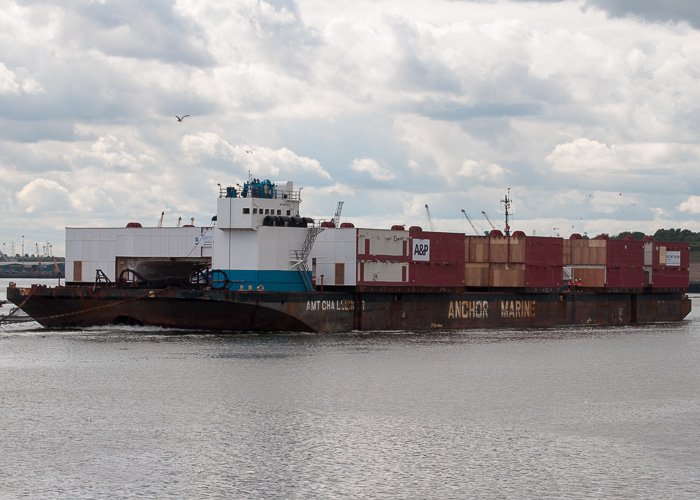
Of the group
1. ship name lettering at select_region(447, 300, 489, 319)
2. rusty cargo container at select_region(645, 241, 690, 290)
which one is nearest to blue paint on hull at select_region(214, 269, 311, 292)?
ship name lettering at select_region(447, 300, 489, 319)

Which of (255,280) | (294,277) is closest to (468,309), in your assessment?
(294,277)

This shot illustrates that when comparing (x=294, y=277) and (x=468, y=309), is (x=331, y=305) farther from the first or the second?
(x=468, y=309)

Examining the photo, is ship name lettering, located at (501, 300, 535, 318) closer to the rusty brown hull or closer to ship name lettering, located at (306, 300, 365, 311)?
the rusty brown hull

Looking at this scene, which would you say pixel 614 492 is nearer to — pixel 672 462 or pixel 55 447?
pixel 672 462

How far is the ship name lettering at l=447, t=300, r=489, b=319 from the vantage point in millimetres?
76438

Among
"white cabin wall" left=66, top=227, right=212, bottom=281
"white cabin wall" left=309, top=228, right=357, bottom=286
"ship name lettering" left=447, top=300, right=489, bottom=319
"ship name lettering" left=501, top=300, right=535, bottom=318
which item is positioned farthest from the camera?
"ship name lettering" left=501, top=300, right=535, bottom=318

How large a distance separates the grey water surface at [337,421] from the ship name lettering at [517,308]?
1897 cm

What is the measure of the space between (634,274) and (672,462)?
202ft

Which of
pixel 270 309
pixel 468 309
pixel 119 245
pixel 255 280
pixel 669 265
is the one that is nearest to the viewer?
pixel 270 309

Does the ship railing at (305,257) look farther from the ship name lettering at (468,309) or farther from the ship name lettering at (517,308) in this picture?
the ship name lettering at (517,308)

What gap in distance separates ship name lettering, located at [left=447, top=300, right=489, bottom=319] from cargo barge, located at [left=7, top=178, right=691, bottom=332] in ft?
0.33

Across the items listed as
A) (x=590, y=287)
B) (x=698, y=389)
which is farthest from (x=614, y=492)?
(x=590, y=287)

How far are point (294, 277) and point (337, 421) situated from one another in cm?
3055

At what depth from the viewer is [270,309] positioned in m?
63.7
